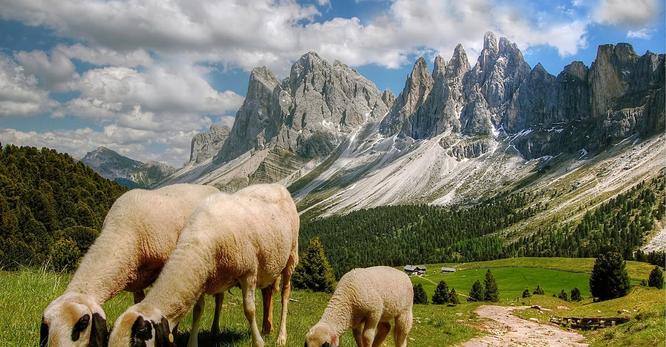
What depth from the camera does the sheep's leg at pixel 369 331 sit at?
14305 millimetres

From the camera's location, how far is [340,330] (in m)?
13.6

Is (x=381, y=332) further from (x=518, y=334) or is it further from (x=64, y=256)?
(x=64, y=256)

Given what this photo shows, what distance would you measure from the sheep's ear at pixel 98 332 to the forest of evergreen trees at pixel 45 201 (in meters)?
41.2

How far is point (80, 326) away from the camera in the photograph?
309 inches

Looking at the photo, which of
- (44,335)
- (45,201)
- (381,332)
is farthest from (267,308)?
(45,201)

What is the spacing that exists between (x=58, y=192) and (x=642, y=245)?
209703 mm

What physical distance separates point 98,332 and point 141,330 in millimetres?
838

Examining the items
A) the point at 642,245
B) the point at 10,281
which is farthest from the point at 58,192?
the point at 642,245

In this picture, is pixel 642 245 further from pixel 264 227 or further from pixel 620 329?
pixel 264 227

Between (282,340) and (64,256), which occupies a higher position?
(282,340)

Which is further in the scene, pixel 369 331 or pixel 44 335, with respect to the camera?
pixel 369 331

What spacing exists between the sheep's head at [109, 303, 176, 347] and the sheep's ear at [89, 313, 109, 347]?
36 cm

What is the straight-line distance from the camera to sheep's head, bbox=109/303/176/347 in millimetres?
7633

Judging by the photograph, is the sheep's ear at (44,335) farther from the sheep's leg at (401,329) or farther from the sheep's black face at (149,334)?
the sheep's leg at (401,329)
